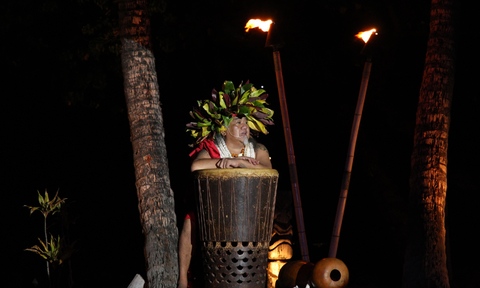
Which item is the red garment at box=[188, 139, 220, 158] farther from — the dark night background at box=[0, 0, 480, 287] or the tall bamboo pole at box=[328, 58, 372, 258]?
the dark night background at box=[0, 0, 480, 287]

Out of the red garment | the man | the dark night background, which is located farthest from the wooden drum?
the dark night background

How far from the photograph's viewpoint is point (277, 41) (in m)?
10.6

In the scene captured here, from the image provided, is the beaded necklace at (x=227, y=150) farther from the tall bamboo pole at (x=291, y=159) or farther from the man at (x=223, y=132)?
the tall bamboo pole at (x=291, y=159)

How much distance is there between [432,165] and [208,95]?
19.2ft

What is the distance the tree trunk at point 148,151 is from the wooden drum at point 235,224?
9.47 ft

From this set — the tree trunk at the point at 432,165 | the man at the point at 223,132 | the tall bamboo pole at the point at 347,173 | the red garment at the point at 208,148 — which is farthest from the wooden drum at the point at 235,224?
the tree trunk at the point at 432,165

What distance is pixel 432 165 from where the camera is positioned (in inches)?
464

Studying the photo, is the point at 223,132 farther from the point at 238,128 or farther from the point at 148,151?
the point at 148,151

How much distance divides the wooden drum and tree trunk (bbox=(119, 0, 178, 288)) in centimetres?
289

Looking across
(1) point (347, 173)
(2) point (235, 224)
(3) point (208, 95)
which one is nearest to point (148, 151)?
(1) point (347, 173)

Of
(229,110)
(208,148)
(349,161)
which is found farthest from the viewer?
(349,161)

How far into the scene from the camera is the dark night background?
1478 cm

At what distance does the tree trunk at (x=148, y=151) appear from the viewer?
34.2ft

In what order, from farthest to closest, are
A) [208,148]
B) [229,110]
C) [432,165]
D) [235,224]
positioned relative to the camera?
[432,165] < [208,148] < [229,110] < [235,224]
